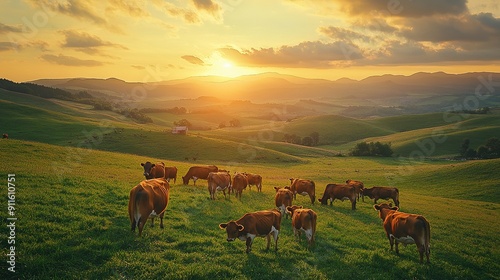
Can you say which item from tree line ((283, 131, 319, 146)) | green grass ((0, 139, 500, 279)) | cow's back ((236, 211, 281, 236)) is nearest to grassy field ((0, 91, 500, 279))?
green grass ((0, 139, 500, 279))

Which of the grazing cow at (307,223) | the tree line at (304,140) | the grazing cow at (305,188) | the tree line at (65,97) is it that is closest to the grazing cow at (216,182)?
the grazing cow at (305,188)

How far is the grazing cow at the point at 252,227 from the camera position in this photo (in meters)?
13.7

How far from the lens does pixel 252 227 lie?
14.0 metres

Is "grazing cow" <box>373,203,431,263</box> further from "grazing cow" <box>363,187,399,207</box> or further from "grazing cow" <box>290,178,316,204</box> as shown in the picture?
"grazing cow" <box>363,187,399,207</box>

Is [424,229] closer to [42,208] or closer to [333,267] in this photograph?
[333,267]

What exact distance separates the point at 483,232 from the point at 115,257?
974 inches

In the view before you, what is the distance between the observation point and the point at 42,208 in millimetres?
14461

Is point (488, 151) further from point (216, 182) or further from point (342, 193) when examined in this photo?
point (216, 182)

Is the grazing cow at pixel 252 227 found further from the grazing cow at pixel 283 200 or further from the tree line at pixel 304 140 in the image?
the tree line at pixel 304 140

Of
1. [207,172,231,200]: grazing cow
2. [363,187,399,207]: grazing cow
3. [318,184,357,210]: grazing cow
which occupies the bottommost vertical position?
[363,187,399,207]: grazing cow

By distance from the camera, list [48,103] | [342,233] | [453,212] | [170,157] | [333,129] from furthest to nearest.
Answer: [333,129] → [48,103] → [170,157] → [453,212] → [342,233]

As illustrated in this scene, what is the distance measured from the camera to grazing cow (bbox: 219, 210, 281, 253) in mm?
13703

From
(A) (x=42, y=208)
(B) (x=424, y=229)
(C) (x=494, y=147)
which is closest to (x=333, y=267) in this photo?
(B) (x=424, y=229)

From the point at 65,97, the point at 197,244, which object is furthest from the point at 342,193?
the point at 65,97
